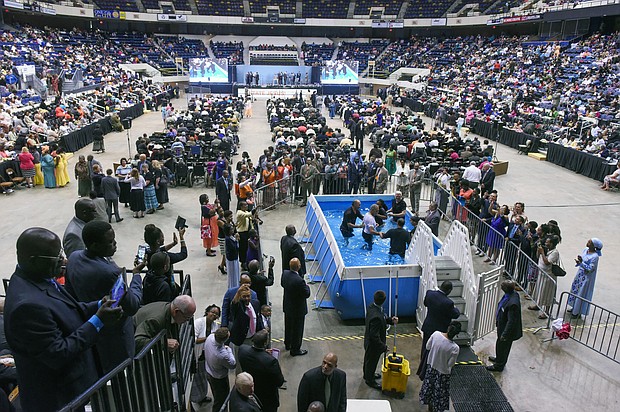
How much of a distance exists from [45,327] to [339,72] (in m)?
43.5

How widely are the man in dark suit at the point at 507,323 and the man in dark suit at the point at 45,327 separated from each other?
545cm

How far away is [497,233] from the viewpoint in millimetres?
10156

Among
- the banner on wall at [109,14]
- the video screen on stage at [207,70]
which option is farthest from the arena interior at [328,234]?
the banner on wall at [109,14]

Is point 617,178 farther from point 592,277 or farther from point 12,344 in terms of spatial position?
point 12,344

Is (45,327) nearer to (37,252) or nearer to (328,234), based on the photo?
(37,252)

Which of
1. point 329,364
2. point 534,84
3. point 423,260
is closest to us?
point 329,364

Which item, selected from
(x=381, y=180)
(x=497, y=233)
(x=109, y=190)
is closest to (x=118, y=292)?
(x=497, y=233)

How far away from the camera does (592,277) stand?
26.5 ft

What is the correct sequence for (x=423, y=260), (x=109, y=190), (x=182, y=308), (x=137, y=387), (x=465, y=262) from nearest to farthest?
(x=137, y=387) < (x=182, y=308) < (x=465, y=262) < (x=423, y=260) < (x=109, y=190)

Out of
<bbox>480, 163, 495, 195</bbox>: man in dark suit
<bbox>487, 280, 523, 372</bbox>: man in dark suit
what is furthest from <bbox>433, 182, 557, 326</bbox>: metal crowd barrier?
<bbox>480, 163, 495, 195</bbox>: man in dark suit

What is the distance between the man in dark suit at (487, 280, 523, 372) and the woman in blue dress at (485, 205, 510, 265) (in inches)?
140

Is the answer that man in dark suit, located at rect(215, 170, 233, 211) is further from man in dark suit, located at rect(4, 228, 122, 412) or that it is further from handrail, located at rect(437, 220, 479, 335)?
man in dark suit, located at rect(4, 228, 122, 412)

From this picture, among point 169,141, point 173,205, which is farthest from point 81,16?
point 173,205

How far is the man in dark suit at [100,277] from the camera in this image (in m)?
3.34
